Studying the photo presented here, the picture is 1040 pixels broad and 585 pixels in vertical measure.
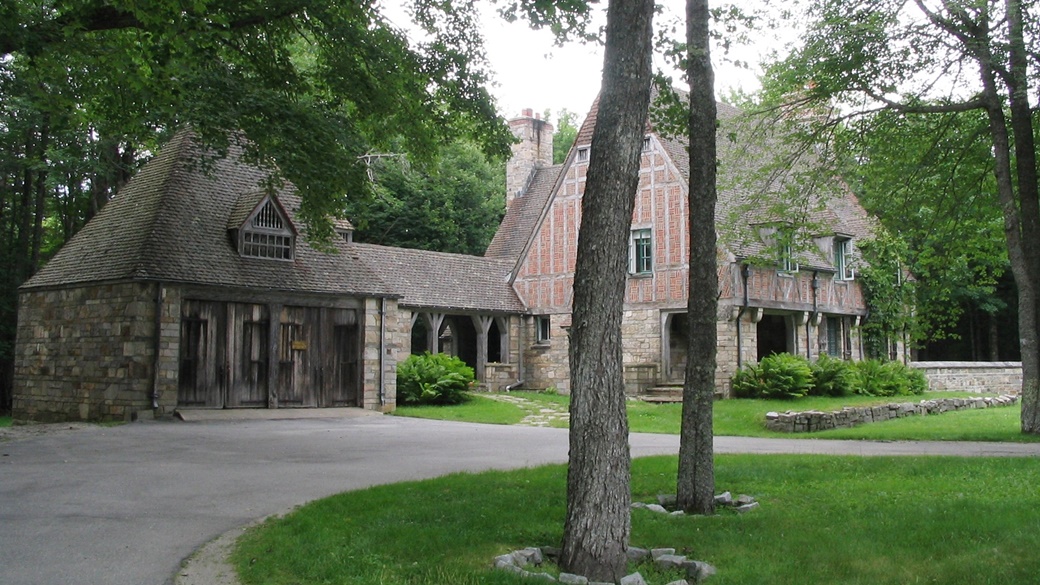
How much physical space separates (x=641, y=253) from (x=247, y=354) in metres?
12.6

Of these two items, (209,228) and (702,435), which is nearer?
(702,435)

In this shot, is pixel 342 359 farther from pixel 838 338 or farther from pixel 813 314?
pixel 838 338

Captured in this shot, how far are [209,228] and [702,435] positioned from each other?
15.6m

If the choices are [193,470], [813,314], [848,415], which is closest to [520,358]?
[813,314]

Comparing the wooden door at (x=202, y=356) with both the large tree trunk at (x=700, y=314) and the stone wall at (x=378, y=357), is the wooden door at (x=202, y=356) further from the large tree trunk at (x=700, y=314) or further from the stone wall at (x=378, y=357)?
the large tree trunk at (x=700, y=314)

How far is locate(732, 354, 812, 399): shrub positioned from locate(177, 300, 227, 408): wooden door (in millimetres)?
14061

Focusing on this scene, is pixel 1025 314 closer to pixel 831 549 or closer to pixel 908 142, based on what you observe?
pixel 908 142

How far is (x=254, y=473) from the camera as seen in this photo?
11.6 meters

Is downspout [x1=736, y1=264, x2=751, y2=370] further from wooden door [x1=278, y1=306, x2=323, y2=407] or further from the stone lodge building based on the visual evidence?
wooden door [x1=278, y1=306, x2=323, y2=407]

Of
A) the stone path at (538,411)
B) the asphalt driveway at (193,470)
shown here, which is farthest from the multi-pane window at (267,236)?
the stone path at (538,411)

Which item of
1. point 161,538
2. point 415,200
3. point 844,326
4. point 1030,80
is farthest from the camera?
point 415,200

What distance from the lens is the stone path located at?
70.8 ft

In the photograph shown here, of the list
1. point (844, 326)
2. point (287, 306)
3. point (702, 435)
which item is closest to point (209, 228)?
point (287, 306)

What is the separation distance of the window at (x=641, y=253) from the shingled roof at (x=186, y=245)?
27.6ft
